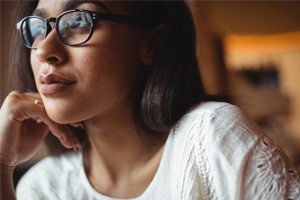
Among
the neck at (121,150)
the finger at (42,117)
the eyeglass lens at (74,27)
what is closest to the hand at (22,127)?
the finger at (42,117)

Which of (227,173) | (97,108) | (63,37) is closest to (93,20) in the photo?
(63,37)

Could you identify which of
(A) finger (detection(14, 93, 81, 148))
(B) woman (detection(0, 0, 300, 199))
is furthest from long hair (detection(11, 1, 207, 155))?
(A) finger (detection(14, 93, 81, 148))

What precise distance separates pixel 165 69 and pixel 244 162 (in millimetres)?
287

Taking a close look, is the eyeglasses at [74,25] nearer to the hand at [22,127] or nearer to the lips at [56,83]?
the lips at [56,83]

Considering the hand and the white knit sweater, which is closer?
the white knit sweater

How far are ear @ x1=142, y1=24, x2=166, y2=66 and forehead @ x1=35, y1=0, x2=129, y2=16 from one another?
0.31ft

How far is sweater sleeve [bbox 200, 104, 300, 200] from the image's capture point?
594mm

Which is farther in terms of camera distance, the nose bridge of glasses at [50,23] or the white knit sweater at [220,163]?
the nose bridge of glasses at [50,23]

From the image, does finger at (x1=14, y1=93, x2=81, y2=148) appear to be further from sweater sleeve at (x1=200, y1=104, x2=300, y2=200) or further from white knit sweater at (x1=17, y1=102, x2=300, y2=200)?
sweater sleeve at (x1=200, y1=104, x2=300, y2=200)

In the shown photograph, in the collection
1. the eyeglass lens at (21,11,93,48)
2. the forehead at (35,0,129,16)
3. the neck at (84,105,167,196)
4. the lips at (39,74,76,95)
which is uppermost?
the forehead at (35,0,129,16)

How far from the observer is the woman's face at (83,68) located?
69 centimetres

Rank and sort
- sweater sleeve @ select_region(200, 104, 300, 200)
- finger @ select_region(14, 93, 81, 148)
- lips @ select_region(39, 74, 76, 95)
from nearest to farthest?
sweater sleeve @ select_region(200, 104, 300, 200)
lips @ select_region(39, 74, 76, 95)
finger @ select_region(14, 93, 81, 148)

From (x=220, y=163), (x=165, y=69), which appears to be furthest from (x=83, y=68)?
(x=220, y=163)

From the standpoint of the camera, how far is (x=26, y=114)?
0.81 metres
